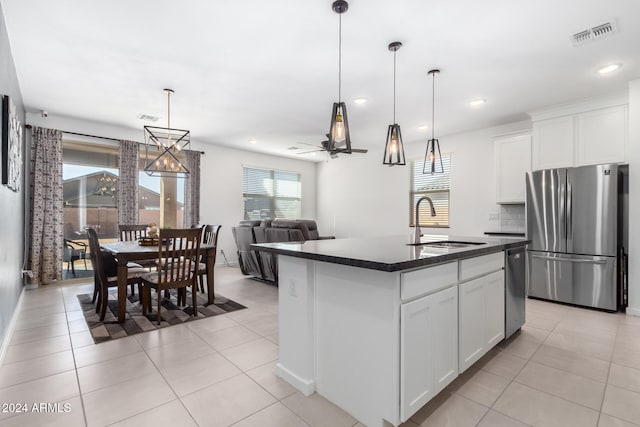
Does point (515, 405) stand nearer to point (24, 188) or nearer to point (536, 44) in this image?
point (536, 44)

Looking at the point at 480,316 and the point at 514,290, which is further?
the point at 514,290

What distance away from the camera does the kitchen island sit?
1535 millimetres

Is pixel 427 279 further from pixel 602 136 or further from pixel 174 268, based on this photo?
pixel 602 136

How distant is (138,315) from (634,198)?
228 inches

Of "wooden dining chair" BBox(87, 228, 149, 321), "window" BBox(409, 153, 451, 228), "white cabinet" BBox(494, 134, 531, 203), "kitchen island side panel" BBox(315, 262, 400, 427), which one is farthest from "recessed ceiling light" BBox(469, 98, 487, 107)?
"wooden dining chair" BBox(87, 228, 149, 321)

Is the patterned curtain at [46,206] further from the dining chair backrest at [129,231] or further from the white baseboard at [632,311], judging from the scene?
the white baseboard at [632,311]

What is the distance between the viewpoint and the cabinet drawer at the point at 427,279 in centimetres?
154

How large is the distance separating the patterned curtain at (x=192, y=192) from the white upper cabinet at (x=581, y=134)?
19.4 ft

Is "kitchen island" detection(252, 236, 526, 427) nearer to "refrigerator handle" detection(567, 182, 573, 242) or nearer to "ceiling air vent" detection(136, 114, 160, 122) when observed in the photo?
"refrigerator handle" detection(567, 182, 573, 242)

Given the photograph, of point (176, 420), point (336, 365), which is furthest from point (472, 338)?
point (176, 420)

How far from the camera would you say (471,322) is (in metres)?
2.11

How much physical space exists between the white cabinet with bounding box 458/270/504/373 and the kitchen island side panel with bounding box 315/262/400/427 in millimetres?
719

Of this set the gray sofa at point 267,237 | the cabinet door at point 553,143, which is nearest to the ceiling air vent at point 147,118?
the gray sofa at point 267,237

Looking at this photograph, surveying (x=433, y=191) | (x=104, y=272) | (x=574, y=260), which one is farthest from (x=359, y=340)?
(x=433, y=191)
